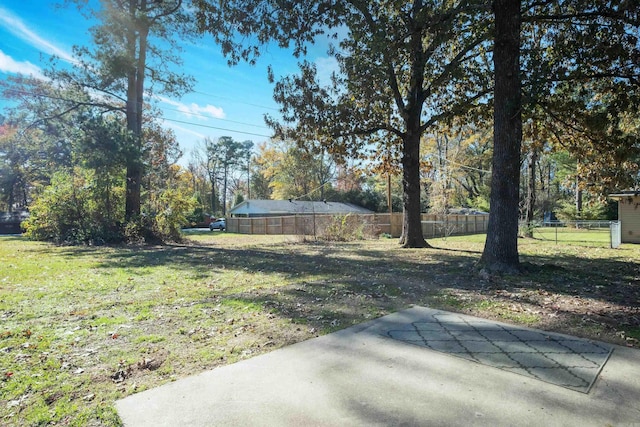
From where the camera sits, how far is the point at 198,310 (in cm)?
496

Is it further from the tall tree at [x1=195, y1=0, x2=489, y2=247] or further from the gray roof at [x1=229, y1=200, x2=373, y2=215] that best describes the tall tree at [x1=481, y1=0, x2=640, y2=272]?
the gray roof at [x1=229, y1=200, x2=373, y2=215]

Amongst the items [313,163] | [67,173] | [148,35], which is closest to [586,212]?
[313,163]

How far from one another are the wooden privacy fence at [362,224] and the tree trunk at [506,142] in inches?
447

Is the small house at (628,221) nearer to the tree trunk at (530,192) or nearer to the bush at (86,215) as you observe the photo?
the tree trunk at (530,192)

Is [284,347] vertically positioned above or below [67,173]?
below

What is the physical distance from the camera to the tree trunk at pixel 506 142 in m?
7.60

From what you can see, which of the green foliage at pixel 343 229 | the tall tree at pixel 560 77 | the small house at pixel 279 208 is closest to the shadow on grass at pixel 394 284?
the tall tree at pixel 560 77

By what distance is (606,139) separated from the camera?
9.74 metres

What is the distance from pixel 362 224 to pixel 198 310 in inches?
607

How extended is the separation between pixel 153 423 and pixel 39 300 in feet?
14.9

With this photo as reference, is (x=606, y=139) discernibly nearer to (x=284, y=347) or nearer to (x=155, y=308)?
(x=284, y=347)

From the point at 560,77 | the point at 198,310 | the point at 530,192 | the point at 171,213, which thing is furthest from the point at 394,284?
the point at 530,192

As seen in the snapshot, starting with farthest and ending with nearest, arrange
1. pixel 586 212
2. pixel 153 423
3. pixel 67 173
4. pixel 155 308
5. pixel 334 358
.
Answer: pixel 586 212 → pixel 67 173 → pixel 155 308 → pixel 334 358 → pixel 153 423

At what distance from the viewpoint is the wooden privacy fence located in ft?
63.7
